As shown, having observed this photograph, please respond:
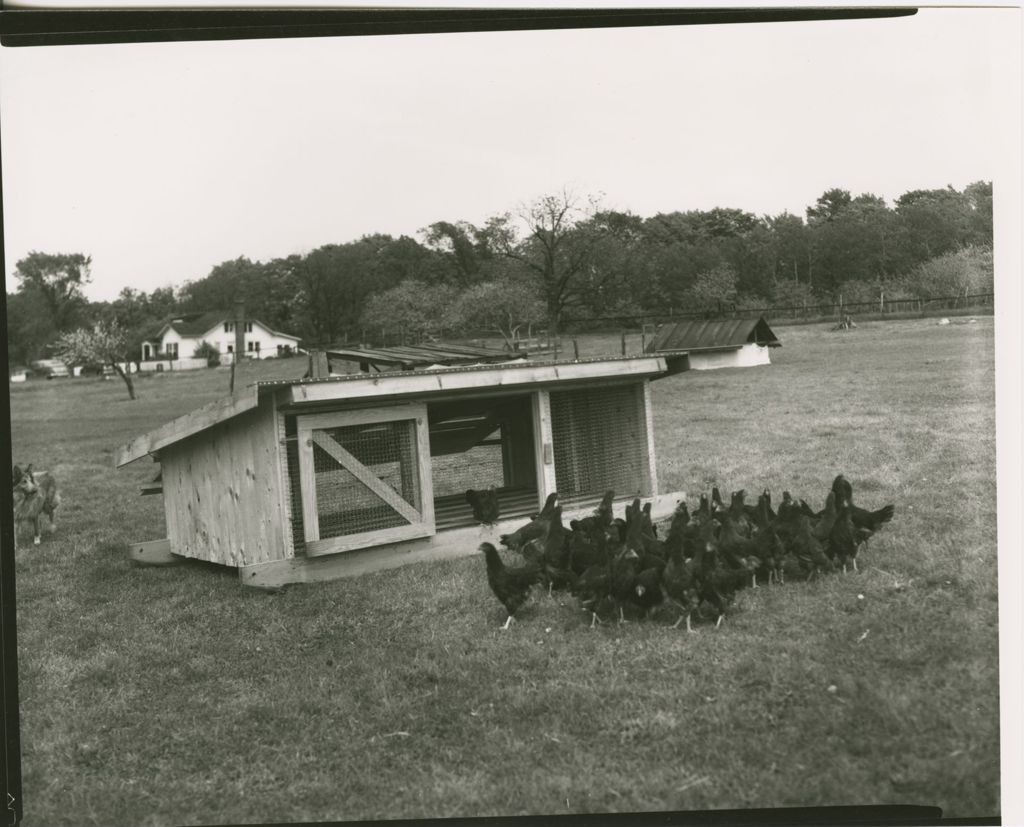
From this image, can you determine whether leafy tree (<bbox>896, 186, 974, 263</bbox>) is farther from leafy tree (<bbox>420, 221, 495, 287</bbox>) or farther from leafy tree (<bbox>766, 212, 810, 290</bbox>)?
leafy tree (<bbox>420, 221, 495, 287</bbox>)

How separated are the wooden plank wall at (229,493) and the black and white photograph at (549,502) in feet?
0.15

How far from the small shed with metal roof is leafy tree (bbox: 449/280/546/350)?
29.1 inches

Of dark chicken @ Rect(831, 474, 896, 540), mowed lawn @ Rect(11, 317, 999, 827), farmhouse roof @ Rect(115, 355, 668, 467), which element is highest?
farmhouse roof @ Rect(115, 355, 668, 467)

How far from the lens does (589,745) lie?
119 inches

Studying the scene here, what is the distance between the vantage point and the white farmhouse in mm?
3973

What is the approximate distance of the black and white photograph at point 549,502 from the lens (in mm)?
3078

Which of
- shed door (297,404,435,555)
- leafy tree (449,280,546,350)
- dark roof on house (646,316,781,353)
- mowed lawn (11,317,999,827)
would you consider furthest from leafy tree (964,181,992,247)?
shed door (297,404,435,555)

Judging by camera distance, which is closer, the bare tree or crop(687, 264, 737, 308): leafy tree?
the bare tree

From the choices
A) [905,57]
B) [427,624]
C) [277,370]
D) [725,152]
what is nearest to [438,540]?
[427,624]

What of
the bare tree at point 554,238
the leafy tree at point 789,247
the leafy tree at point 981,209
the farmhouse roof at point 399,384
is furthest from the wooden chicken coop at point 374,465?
the leafy tree at point 981,209

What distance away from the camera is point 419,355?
463cm

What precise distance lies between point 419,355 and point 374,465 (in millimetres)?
698

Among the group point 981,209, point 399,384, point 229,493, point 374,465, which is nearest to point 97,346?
point 229,493

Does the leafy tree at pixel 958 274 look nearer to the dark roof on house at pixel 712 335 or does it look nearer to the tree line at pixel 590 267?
the tree line at pixel 590 267
